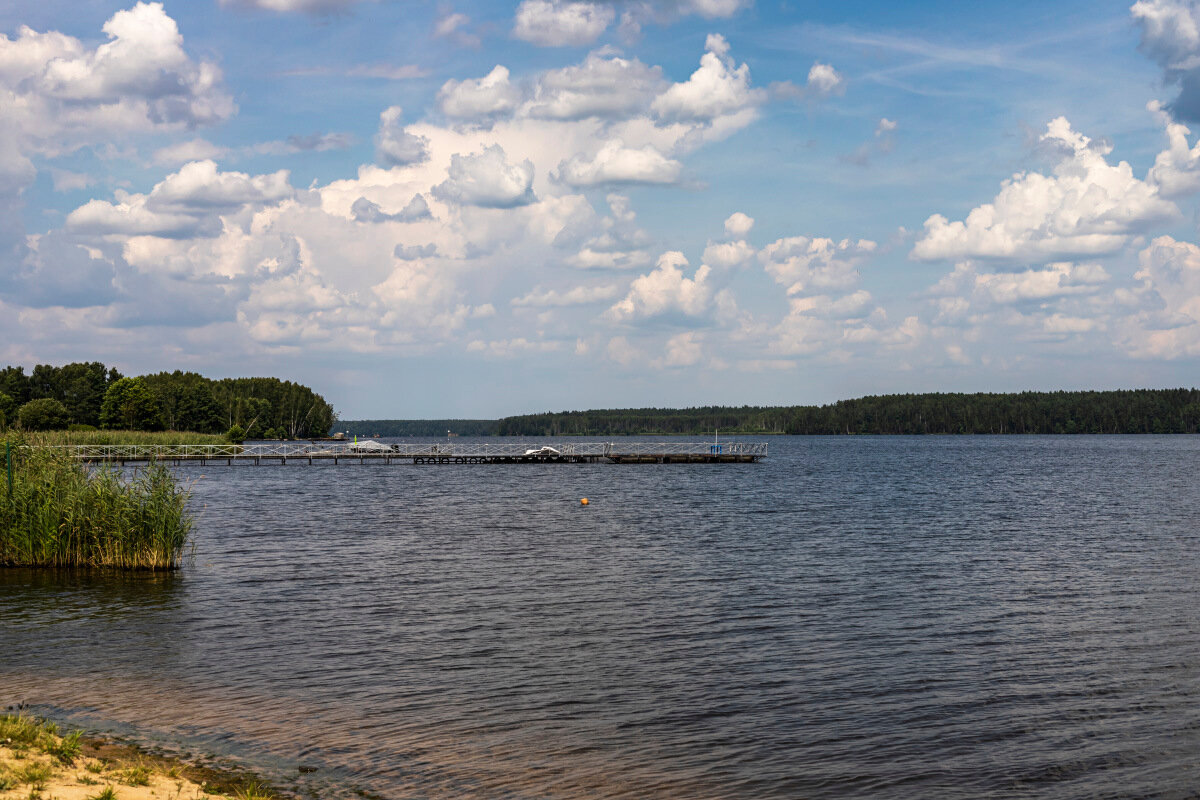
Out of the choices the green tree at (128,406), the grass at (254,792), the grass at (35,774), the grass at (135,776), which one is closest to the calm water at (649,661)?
the grass at (254,792)

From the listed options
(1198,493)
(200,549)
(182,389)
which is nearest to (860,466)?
(1198,493)

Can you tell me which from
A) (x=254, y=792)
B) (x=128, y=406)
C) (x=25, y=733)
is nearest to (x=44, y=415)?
(x=128, y=406)

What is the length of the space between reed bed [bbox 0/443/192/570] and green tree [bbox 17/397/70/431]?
124172mm

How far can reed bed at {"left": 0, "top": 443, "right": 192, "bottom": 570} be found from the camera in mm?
29656

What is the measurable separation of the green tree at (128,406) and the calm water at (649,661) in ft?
415

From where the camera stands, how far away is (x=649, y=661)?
66.6 ft

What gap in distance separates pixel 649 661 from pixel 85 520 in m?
20.3

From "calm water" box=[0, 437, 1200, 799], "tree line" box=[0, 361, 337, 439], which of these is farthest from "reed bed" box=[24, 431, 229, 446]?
"calm water" box=[0, 437, 1200, 799]

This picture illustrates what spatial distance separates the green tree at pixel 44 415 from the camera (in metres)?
139

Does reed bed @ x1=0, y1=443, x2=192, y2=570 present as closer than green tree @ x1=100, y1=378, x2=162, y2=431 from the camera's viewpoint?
Yes

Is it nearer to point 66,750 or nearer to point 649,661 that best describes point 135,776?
point 66,750

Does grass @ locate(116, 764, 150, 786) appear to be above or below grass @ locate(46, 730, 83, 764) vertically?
below

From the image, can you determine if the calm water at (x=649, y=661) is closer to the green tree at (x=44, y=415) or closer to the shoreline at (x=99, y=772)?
the shoreline at (x=99, y=772)

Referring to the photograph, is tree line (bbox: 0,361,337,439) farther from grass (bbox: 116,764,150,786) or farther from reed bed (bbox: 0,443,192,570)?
grass (bbox: 116,764,150,786)
